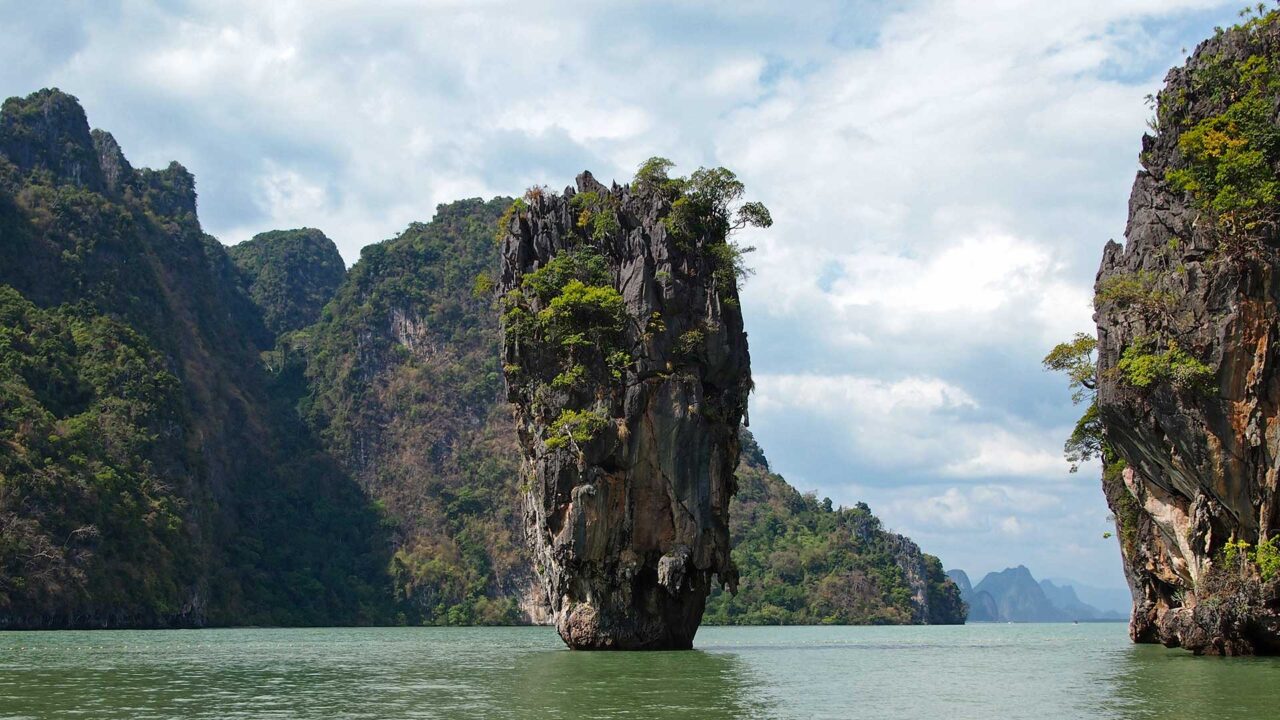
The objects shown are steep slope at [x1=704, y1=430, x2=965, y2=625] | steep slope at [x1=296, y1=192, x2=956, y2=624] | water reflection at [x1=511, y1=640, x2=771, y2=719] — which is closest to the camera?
water reflection at [x1=511, y1=640, x2=771, y2=719]

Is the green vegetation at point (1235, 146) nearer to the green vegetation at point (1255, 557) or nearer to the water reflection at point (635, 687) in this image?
the green vegetation at point (1255, 557)

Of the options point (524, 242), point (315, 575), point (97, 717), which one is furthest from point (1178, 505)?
point (315, 575)

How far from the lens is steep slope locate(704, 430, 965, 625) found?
379 ft

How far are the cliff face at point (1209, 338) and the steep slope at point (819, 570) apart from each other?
272 ft

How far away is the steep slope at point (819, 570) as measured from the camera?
115375 millimetres

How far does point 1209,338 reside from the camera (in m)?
29.8

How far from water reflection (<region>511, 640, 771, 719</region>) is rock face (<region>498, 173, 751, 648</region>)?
2.97 m

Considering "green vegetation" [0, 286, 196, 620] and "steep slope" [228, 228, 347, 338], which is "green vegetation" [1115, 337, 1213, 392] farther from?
"steep slope" [228, 228, 347, 338]

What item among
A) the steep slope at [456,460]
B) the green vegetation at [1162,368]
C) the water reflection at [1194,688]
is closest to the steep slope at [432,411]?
the steep slope at [456,460]

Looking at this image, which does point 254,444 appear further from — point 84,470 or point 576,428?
point 576,428

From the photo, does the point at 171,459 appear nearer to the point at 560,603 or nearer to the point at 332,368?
the point at 332,368

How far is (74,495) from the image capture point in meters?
76.2

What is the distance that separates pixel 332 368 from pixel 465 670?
118m

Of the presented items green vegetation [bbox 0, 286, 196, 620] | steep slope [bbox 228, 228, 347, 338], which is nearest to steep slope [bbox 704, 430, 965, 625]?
green vegetation [bbox 0, 286, 196, 620]
